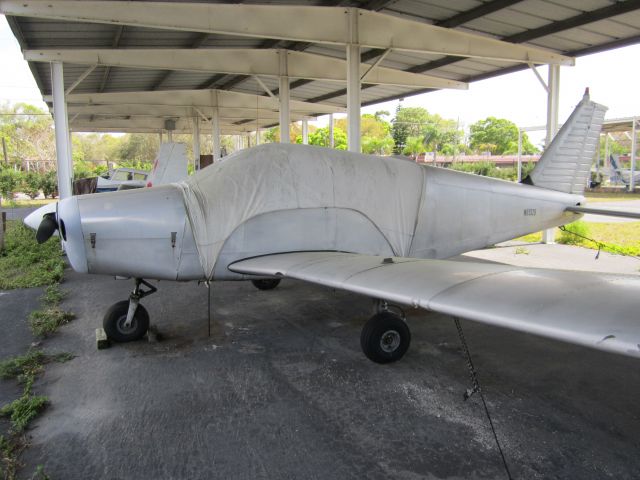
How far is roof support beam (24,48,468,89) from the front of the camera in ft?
35.6

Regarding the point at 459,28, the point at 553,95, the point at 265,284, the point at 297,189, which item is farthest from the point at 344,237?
the point at 553,95

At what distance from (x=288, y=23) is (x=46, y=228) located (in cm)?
668

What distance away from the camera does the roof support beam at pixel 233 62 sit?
10.9m

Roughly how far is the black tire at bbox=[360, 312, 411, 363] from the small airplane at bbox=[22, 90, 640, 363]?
0.01 meters

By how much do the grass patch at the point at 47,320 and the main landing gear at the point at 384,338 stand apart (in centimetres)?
378

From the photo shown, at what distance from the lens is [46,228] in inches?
182

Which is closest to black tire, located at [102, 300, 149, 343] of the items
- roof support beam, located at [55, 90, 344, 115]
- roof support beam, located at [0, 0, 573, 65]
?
roof support beam, located at [0, 0, 573, 65]

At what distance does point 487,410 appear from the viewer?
3.61 meters

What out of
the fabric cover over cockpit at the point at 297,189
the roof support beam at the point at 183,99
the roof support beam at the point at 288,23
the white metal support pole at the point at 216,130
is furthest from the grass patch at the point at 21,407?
the roof support beam at the point at 183,99

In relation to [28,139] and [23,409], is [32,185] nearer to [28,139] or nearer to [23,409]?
[28,139]

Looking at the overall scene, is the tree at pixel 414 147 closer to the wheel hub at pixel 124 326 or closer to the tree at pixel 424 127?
the tree at pixel 424 127

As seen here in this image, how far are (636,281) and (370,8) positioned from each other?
27.5 ft

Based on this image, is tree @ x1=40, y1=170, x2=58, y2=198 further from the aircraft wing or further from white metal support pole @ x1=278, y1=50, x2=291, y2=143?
the aircraft wing

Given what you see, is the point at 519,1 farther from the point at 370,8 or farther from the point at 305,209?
the point at 305,209
